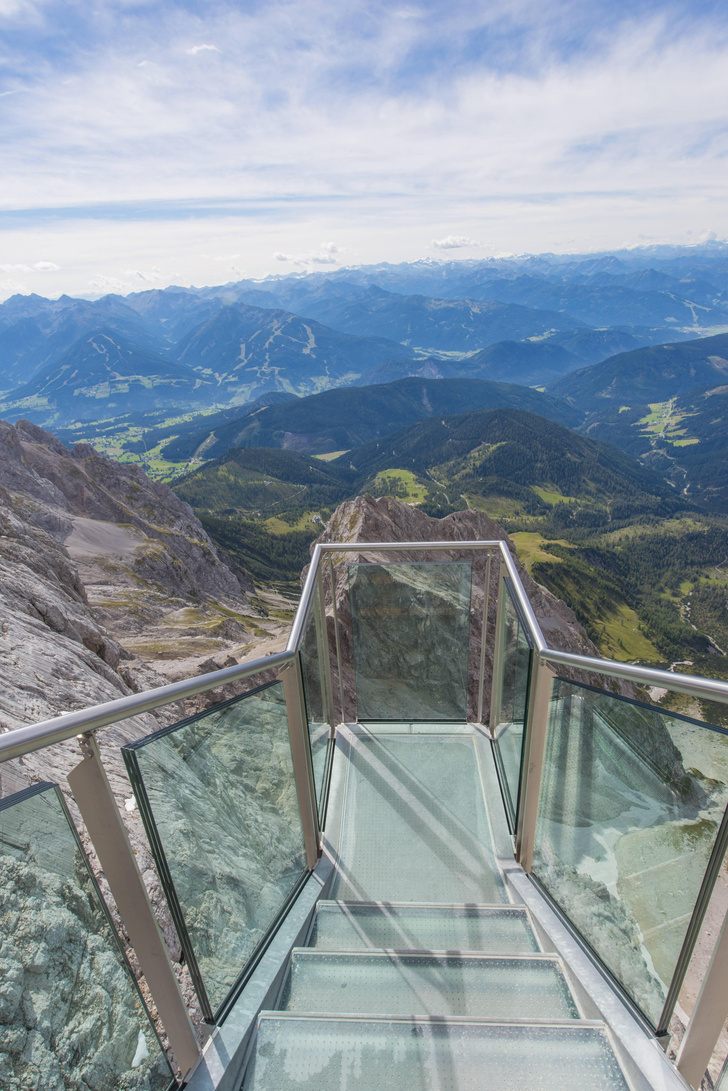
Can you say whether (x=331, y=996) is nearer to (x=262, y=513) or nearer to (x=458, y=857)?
(x=458, y=857)

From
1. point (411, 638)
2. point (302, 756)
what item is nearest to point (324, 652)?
point (411, 638)

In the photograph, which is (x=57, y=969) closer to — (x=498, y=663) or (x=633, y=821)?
(x=633, y=821)

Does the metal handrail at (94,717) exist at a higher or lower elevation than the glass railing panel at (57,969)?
higher

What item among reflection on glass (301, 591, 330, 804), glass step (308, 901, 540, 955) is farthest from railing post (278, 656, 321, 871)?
glass step (308, 901, 540, 955)

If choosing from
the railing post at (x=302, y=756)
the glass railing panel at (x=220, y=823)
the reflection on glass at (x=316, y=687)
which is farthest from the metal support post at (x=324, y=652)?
the glass railing panel at (x=220, y=823)

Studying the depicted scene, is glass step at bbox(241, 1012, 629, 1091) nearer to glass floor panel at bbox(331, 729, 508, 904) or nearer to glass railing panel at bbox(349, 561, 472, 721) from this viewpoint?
glass floor panel at bbox(331, 729, 508, 904)

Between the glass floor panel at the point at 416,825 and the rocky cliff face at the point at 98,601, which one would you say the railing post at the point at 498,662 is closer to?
the glass floor panel at the point at 416,825

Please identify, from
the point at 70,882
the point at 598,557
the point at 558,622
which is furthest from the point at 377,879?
the point at 598,557

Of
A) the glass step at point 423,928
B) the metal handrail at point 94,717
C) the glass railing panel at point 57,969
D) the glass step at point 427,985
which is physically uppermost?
the metal handrail at point 94,717
